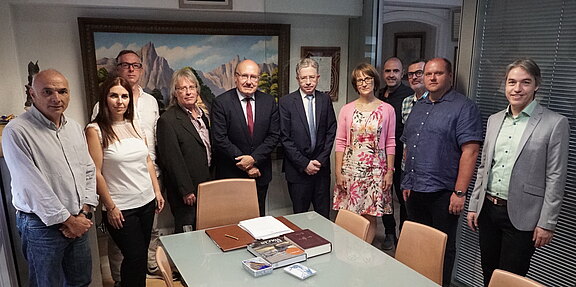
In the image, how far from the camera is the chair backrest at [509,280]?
4.49 feet

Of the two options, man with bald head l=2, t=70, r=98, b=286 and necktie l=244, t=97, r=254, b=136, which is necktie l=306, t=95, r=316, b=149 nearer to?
necktie l=244, t=97, r=254, b=136

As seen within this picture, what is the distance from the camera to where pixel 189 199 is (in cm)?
293

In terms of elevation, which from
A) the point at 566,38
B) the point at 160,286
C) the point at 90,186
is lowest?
the point at 160,286

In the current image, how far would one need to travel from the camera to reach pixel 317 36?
388cm

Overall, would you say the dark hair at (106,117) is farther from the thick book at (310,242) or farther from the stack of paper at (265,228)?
the thick book at (310,242)

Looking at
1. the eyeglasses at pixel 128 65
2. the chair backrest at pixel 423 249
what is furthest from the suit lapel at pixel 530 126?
the eyeglasses at pixel 128 65

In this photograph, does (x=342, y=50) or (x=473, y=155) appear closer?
(x=473, y=155)

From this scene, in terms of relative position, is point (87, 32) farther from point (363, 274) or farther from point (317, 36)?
point (363, 274)

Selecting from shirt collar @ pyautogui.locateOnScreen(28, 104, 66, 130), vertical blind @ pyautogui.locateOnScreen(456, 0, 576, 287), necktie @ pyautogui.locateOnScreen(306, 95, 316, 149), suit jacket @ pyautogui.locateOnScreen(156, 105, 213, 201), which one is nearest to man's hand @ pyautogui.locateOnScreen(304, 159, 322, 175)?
necktie @ pyautogui.locateOnScreen(306, 95, 316, 149)

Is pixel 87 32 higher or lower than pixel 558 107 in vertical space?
higher

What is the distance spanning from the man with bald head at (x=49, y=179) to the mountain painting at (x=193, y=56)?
4.10 ft

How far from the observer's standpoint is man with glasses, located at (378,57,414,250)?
10.8 ft

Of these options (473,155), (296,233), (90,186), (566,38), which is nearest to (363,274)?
(296,233)

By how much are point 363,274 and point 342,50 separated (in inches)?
107
